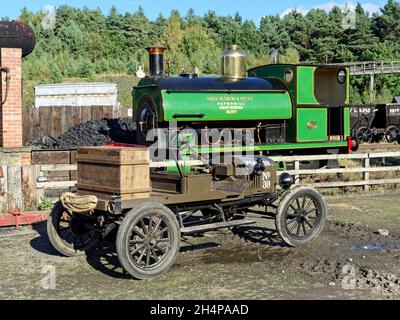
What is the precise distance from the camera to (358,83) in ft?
185

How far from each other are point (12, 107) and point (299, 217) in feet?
21.5

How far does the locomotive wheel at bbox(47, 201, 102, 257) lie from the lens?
23.0 ft

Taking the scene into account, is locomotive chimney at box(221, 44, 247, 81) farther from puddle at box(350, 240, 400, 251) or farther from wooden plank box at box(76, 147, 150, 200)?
wooden plank box at box(76, 147, 150, 200)

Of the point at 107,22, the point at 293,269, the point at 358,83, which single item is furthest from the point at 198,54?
the point at 293,269

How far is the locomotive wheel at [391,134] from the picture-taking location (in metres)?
27.1

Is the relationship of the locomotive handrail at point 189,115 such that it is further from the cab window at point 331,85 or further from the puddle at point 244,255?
the puddle at point 244,255

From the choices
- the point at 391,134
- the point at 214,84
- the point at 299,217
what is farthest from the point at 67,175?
the point at 391,134

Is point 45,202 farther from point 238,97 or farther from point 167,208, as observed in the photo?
point 238,97

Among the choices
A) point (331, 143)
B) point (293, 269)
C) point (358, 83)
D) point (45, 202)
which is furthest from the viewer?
point (358, 83)

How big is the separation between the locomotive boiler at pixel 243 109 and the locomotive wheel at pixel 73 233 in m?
5.05

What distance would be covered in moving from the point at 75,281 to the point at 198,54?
174 ft
